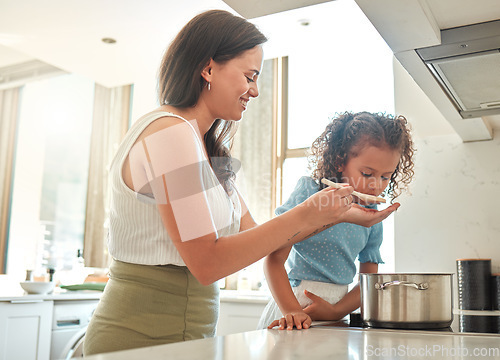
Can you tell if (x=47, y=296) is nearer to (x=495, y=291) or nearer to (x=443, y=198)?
(x=443, y=198)

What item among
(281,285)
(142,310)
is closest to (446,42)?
(281,285)

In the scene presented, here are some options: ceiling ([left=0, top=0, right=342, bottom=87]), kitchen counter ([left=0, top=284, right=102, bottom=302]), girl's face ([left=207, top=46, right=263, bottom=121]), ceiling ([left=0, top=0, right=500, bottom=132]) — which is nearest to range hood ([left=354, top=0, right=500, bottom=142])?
girl's face ([left=207, top=46, right=263, bottom=121])

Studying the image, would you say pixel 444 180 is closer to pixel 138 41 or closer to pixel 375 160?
pixel 375 160

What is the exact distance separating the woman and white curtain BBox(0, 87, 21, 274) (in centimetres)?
457

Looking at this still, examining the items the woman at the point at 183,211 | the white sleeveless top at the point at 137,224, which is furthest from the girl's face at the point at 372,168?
the white sleeveless top at the point at 137,224

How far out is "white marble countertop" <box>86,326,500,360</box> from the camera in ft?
2.10

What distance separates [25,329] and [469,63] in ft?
8.30

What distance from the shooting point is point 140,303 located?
0.88 m

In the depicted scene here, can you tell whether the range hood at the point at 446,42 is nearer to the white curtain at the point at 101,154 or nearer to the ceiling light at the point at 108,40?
the ceiling light at the point at 108,40

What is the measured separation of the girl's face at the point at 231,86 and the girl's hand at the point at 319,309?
0.49 metres

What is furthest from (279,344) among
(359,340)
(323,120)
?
(323,120)

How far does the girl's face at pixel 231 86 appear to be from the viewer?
0.99m

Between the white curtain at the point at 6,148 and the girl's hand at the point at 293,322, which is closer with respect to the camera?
the girl's hand at the point at 293,322

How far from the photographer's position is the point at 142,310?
879mm
